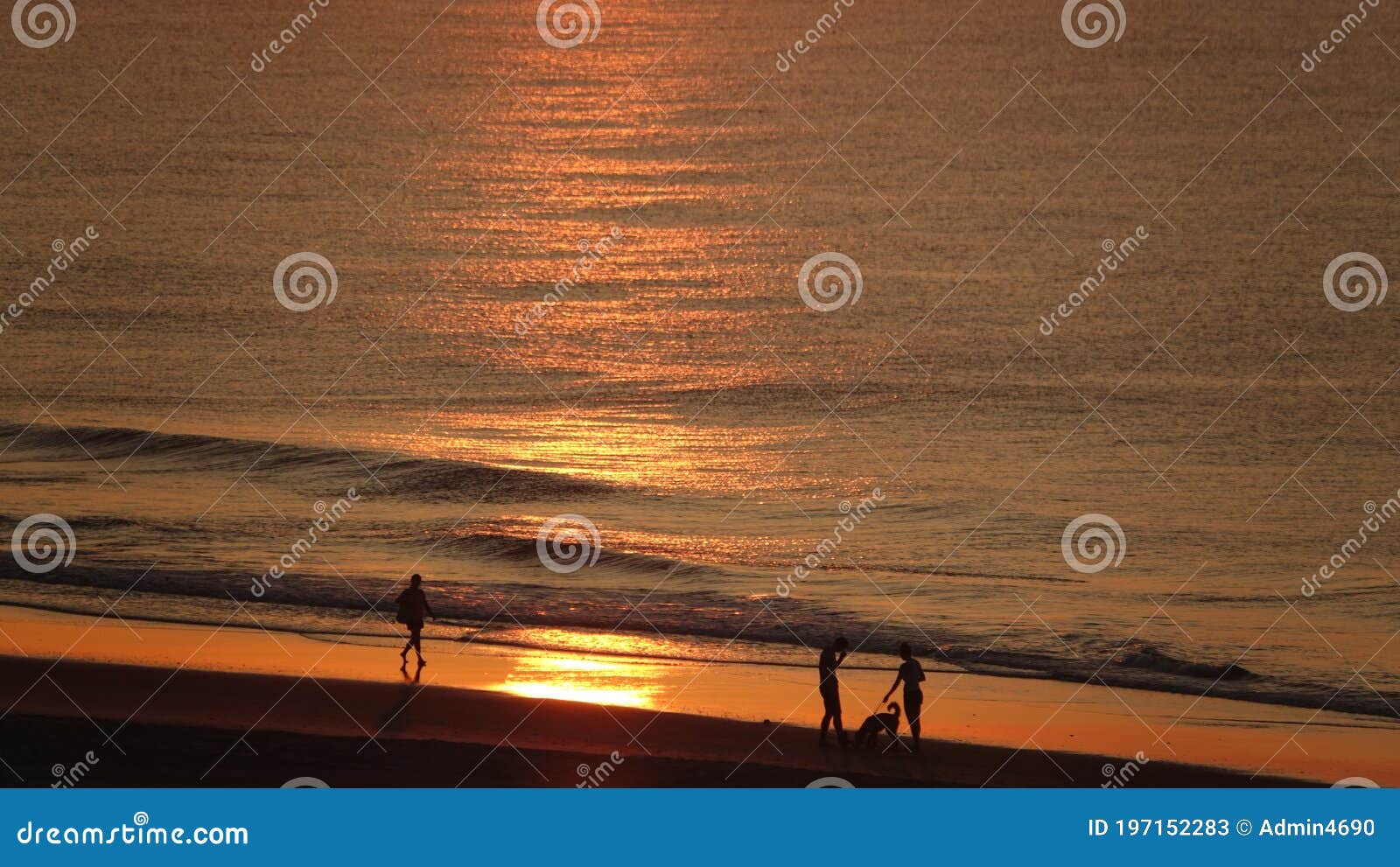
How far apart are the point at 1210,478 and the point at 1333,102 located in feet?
215

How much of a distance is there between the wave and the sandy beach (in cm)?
1233

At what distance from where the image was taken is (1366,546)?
3089 cm

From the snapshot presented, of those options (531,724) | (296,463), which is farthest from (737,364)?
(531,724)

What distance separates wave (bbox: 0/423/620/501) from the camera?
3512 centimetres

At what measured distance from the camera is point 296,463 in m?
37.3

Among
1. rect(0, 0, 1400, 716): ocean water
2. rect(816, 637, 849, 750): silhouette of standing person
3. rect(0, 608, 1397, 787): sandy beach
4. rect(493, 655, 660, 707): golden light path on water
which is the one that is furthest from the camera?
rect(0, 0, 1400, 716): ocean water

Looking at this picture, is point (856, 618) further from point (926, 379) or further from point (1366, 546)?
point (926, 379)

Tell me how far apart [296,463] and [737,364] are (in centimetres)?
1522

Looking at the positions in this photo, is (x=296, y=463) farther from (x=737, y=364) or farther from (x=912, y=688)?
(x=912, y=688)

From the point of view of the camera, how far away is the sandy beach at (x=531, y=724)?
16.6 metres

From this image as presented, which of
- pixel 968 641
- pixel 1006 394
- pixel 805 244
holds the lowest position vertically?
pixel 968 641

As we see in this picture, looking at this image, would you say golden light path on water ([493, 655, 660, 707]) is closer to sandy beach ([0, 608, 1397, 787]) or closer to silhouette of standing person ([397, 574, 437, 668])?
sandy beach ([0, 608, 1397, 787])

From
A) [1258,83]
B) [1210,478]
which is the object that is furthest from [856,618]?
[1258,83]

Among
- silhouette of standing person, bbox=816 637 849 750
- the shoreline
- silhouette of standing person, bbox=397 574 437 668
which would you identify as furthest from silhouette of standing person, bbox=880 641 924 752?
silhouette of standing person, bbox=397 574 437 668
